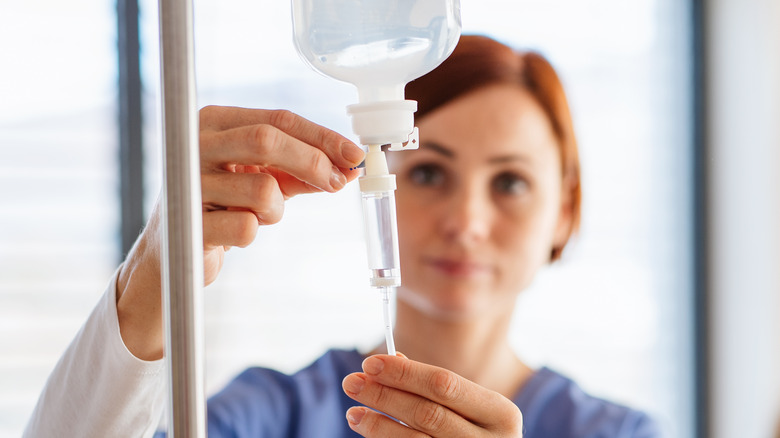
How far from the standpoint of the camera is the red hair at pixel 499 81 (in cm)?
125

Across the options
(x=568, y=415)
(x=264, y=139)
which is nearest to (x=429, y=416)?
(x=264, y=139)

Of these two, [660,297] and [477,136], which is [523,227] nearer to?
[477,136]

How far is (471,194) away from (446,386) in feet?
2.67

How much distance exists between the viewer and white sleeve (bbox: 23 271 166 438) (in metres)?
0.60

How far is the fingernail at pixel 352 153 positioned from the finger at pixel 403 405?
16cm

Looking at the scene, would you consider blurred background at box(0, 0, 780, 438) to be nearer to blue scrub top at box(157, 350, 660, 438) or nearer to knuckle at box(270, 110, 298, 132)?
blue scrub top at box(157, 350, 660, 438)

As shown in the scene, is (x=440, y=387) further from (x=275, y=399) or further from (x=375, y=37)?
(x=275, y=399)

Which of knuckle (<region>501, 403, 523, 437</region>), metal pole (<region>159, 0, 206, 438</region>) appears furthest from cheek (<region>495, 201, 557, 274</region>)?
metal pole (<region>159, 0, 206, 438</region>)

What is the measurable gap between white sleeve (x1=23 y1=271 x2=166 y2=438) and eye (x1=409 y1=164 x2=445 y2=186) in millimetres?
755

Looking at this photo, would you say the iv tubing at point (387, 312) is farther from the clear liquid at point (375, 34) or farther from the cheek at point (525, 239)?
the cheek at point (525, 239)

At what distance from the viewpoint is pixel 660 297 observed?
1871 mm

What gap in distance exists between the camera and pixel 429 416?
1.67 ft

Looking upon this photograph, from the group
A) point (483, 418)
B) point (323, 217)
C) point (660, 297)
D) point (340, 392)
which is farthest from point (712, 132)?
point (483, 418)

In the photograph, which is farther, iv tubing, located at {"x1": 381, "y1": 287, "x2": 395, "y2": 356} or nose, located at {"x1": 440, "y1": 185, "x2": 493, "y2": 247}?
nose, located at {"x1": 440, "y1": 185, "x2": 493, "y2": 247}
